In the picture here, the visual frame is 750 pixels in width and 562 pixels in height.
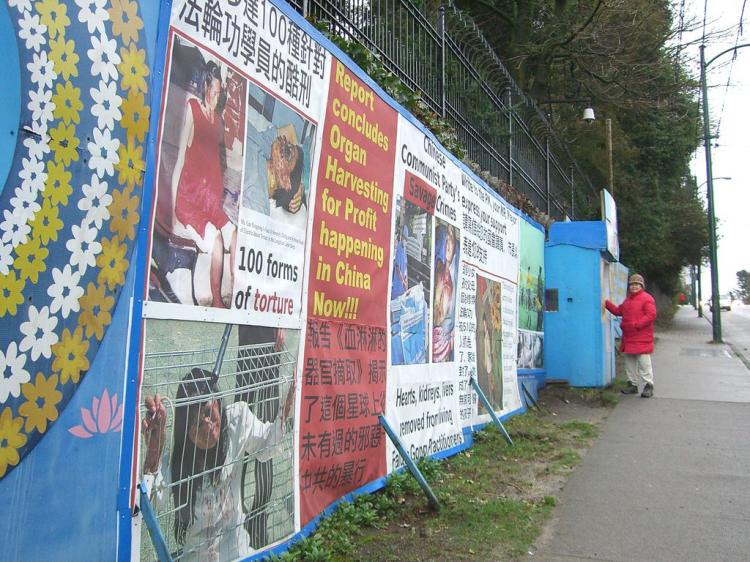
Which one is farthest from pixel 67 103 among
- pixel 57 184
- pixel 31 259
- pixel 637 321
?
pixel 637 321

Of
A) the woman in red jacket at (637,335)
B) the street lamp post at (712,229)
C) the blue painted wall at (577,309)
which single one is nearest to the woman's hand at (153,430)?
the blue painted wall at (577,309)

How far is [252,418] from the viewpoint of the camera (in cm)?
332

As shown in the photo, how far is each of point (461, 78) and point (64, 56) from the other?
6.34 meters

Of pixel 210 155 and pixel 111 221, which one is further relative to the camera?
pixel 210 155

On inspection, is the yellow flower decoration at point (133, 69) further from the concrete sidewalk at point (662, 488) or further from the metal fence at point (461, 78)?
the concrete sidewalk at point (662, 488)

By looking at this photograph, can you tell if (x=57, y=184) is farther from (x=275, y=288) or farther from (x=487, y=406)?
(x=487, y=406)

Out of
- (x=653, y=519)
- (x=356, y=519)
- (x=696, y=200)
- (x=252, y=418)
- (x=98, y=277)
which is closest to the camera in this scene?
(x=98, y=277)

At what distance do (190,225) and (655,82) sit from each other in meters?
14.8

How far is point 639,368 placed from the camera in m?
10.0

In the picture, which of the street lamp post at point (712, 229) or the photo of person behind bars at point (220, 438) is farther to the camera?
the street lamp post at point (712, 229)

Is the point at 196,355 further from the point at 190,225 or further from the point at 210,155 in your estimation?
the point at 210,155

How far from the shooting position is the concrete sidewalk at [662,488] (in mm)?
4102

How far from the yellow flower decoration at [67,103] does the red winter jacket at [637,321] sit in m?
8.79

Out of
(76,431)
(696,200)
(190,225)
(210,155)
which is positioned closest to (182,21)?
(210,155)
